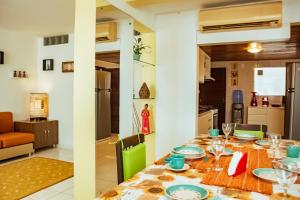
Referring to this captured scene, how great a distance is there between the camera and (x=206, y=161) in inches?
63.8

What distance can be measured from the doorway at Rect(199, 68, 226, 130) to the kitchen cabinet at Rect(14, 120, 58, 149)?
4.07 metres

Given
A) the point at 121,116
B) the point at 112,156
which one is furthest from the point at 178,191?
the point at 121,116

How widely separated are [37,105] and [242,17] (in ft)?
13.8

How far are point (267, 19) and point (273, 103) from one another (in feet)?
14.8

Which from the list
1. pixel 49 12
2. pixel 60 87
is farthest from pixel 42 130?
pixel 49 12

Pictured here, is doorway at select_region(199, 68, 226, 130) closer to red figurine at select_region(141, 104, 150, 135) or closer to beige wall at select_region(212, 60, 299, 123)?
beige wall at select_region(212, 60, 299, 123)

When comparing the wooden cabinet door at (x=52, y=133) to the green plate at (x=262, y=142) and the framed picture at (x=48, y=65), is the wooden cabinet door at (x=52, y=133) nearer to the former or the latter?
the framed picture at (x=48, y=65)

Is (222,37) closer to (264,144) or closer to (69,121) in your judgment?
(264,144)

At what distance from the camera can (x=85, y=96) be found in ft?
7.57

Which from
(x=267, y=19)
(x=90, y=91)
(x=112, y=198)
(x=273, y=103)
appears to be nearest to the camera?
(x=112, y=198)

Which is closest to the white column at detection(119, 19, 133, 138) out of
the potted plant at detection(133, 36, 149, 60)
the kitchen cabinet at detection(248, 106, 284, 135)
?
the potted plant at detection(133, 36, 149, 60)

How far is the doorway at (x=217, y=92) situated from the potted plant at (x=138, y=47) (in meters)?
4.15

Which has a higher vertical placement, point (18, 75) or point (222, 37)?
point (222, 37)

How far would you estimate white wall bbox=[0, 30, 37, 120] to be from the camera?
15.7 ft
